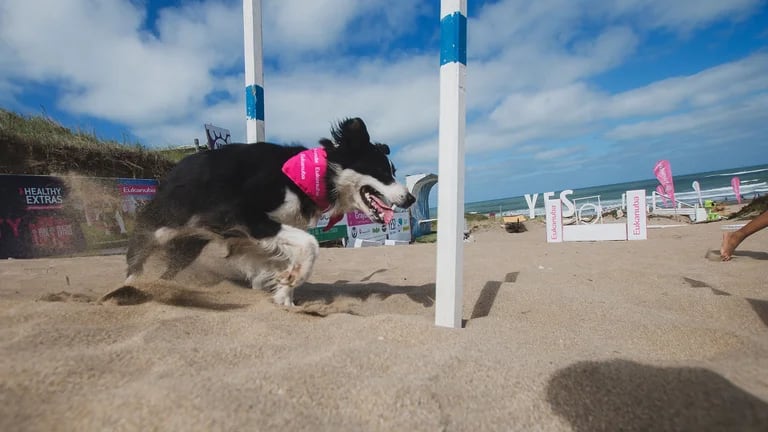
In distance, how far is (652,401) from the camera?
3.35 ft

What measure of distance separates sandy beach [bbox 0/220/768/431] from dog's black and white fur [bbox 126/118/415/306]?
0.52 metres

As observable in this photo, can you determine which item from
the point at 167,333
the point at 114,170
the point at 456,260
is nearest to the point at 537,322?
the point at 456,260

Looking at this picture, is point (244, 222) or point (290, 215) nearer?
point (244, 222)

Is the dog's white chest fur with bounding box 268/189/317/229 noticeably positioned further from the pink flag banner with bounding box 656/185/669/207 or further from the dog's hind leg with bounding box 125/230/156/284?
the pink flag banner with bounding box 656/185/669/207

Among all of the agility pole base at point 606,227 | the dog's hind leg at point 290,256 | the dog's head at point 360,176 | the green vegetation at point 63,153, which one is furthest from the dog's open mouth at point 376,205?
the green vegetation at point 63,153

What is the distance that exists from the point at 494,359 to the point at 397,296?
5.83 feet

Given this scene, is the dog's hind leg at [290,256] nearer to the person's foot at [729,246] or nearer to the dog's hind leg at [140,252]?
the dog's hind leg at [140,252]

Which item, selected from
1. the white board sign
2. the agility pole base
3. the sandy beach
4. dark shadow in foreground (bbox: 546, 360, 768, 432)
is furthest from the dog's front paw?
the agility pole base

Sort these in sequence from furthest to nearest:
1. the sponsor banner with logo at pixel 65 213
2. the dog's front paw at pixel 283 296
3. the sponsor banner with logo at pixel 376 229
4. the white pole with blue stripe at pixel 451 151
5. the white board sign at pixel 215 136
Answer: the sponsor banner with logo at pixel 376 229
the white board sign at pixel 215 136
the sponsor banner with logo at pixel 65 213
the dog's front paw at pixel 283 296
the white pole with blue stripe at pixel 451 151

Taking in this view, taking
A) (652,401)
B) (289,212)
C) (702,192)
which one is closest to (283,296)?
(289,212)

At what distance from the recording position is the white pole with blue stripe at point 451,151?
6.31ft

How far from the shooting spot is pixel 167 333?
1.45 meters

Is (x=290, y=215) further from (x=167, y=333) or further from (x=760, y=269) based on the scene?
(x=760, y=269)

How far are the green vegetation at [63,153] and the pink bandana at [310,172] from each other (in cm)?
712
